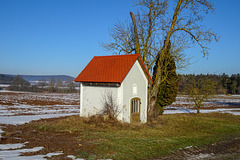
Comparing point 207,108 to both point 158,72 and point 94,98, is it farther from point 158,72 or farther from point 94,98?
point 94,98

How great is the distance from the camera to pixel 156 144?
11.0m

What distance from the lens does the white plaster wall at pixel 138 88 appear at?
53.8ft

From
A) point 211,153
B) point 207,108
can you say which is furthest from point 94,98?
point 207,108

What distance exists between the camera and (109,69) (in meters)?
17.5

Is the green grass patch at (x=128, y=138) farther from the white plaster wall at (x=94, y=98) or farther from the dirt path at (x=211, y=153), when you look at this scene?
the white plaster wall at (x=94, y=98)

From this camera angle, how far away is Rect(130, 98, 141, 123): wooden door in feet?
56.2

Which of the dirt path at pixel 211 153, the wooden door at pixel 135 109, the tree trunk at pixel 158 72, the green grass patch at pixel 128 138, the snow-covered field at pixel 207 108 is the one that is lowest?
Answer: the snow-covered field at pixel 207 108

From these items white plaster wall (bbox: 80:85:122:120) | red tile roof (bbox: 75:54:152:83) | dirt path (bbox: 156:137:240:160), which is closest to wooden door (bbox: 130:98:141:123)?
white plaster wall (bbox: 80:85:122:120)

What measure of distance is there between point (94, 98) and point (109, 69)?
8.10 feet

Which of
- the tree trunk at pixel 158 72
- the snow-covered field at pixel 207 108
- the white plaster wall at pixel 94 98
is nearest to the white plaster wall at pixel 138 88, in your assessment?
the white plaster wall at pixel 94 98

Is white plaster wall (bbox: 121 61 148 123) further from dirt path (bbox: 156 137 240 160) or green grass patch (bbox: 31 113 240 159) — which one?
dirt path (bbox: 156 137 240 160)

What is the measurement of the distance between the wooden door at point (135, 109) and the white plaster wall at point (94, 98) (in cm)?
136

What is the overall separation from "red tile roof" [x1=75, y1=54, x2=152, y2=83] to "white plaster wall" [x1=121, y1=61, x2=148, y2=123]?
417 mm

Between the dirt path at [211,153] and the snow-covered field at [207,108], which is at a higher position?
the dirt path at [211,153]
